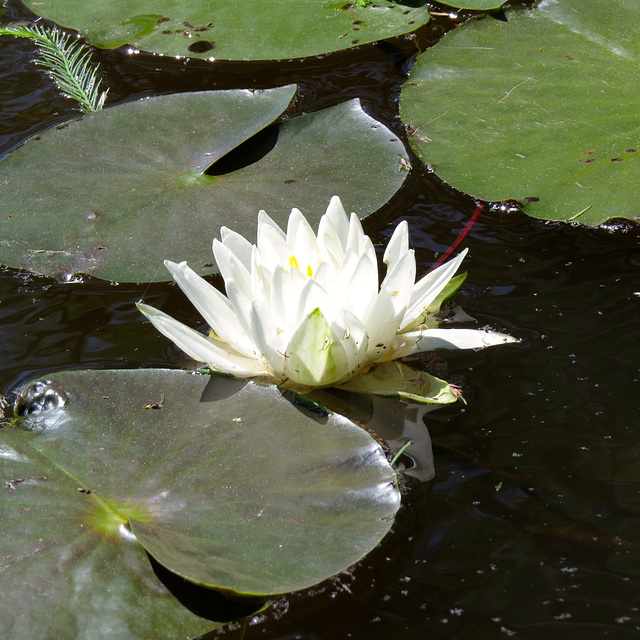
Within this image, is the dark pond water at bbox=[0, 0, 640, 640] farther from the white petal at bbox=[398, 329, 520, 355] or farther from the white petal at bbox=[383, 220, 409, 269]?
the white petal at bbox=[383, 220, 409, 269]

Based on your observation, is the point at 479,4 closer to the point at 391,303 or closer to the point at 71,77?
the point at 71,77

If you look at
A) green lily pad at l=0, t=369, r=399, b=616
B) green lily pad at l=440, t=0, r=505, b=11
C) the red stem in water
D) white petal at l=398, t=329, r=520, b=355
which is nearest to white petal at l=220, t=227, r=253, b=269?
green lily pad at l=0, t=369, r=399, b=616

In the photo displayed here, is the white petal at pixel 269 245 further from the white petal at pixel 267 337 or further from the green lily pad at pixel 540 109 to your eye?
the green lily pad at pixel 540 109

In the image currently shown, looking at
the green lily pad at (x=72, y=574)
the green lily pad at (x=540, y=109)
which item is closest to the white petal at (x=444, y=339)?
the green lily pad at (x=540, y=109)

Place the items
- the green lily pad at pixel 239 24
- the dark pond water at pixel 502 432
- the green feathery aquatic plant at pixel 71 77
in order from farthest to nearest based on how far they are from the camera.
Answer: the green lily pad at pixel 239 24, the green feathery aquatic plant at pixel 71 77, the dark pond water at pixel 502 432

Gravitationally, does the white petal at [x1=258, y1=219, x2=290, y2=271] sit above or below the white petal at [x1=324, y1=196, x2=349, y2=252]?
below

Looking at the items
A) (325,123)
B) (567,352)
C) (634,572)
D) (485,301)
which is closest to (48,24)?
(325,123)
